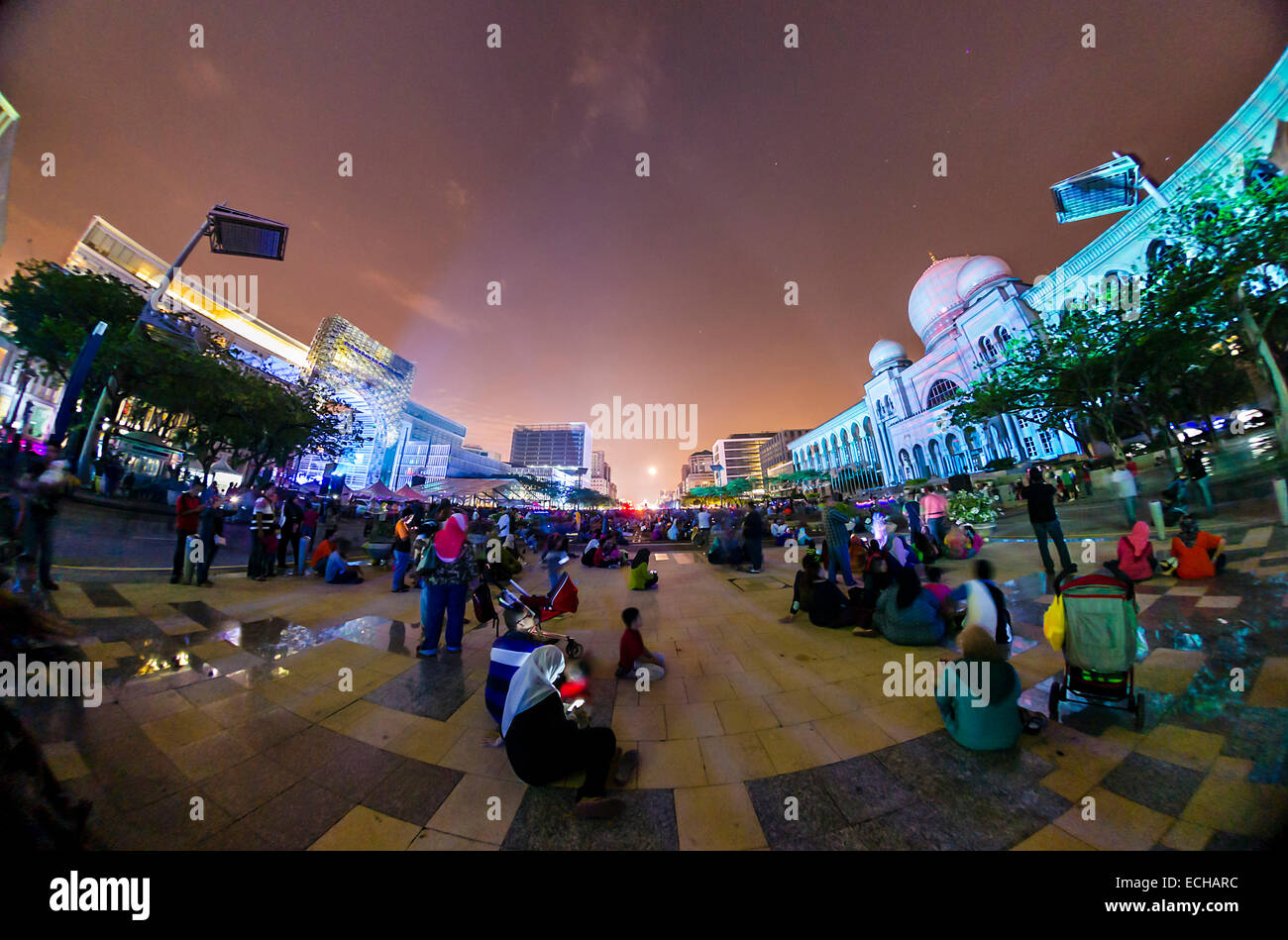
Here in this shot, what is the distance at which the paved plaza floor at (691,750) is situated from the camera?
7.38ft

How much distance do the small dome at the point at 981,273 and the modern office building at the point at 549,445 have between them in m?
105

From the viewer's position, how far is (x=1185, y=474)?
11.3m

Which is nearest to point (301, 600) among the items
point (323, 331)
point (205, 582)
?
point (205, 582)

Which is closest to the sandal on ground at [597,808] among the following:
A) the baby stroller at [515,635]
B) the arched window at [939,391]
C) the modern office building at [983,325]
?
the baby stroller at [515,635]

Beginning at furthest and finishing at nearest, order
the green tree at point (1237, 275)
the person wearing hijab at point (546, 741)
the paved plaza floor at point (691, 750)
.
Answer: the green tree at point (1237, 275) < the person wearing hijab at point (546, 741) < the paved plaza floor at point (691, 750)

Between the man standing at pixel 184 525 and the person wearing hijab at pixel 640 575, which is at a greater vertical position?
the man standing at pixel 184 525

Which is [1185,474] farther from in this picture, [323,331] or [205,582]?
[323,331]

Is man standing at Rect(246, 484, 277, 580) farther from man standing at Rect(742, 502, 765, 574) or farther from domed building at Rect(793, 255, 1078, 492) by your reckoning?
domed building at Rect(793, 255, 1078, 492)

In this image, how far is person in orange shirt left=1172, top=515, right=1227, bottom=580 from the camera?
18.9 feet

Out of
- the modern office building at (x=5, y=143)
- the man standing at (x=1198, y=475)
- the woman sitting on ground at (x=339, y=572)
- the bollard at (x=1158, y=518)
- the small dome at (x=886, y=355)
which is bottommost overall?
the woman sitting on ground at (x=339, y=572)

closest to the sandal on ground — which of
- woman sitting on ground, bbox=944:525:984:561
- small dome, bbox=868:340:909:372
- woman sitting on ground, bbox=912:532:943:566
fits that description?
woman sitting on ground, bbox=912:532:943:566

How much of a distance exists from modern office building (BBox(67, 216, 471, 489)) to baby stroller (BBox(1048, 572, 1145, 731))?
2440 inches

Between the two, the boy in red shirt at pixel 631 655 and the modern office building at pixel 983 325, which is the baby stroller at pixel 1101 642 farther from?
the modern office building at pixel 983 325

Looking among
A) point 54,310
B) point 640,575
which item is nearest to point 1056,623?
point 640,575
